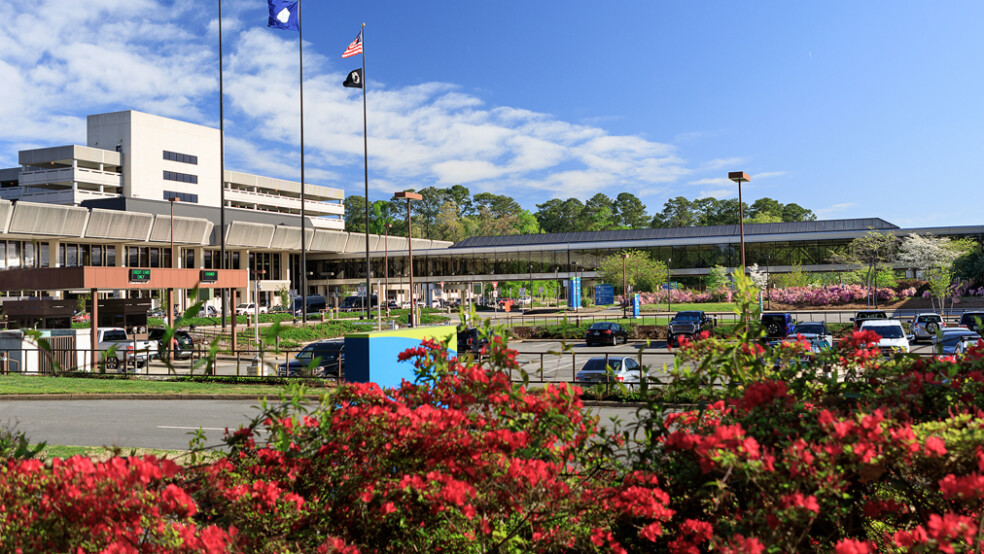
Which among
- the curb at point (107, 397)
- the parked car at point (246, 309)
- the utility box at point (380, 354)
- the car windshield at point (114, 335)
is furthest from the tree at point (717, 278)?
the utility box at point (380, 354)

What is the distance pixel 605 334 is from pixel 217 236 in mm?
55372

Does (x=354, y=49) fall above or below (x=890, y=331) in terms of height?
above

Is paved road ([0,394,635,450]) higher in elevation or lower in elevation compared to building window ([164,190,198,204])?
lower

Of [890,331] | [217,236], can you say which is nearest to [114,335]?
[890,331]

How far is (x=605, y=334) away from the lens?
3959cm

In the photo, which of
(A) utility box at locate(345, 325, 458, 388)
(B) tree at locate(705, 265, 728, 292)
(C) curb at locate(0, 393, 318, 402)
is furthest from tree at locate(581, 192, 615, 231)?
(A) utility box at locate(345, 325, 458, 388)

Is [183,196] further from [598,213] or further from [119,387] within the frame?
[598,213]

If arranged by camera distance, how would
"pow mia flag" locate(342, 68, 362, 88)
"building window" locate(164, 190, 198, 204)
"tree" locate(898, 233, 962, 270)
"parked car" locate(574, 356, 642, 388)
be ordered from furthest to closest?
"building window" locate(164, 190, 198, 204) → "tree" locate(898, 233, 962, 270) → "pow mia flag" locate(342, 68, 362, 88) → "parked car" locate(574, 356, 642, 388)

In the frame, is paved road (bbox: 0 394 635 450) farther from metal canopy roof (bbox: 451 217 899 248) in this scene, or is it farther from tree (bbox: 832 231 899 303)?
metal canopy roof (bbox: 451 217 899 248)

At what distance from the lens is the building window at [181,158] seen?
92.8 m

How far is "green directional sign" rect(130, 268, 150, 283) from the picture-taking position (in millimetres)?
28344

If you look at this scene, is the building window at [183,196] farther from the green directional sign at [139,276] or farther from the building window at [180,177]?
the green directional sign at [139,276]

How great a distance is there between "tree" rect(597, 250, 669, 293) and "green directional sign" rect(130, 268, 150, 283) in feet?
172

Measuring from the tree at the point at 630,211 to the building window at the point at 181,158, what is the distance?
10378 cm
